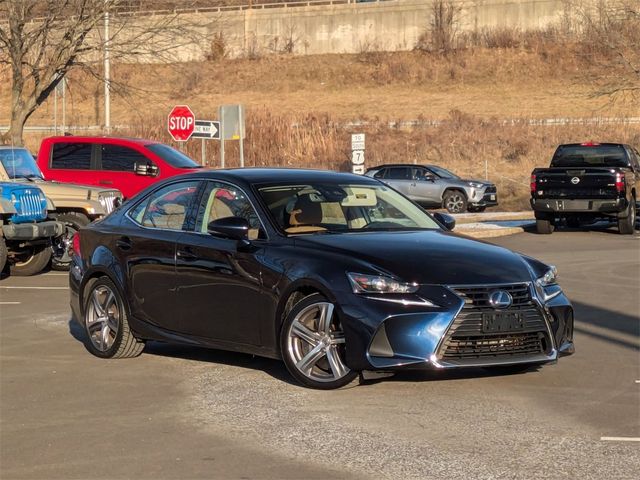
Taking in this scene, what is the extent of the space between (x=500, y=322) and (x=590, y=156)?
19.4 m

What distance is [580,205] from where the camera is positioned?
24953mm

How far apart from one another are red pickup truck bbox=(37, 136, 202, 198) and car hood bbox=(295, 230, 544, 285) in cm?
1393

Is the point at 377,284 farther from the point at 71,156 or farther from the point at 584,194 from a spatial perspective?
the point at 584,194

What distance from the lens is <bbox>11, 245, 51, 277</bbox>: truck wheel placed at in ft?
57.5

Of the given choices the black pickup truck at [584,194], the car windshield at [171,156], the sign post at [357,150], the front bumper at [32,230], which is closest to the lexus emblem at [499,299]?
the front bumper at [32,230]

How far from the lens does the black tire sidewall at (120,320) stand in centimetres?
1008

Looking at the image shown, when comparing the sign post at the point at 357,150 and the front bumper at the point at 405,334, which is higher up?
the sign post at the point at 357,150

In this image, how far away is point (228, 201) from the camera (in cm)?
961

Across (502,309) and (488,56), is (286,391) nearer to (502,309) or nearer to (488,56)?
(502,309)

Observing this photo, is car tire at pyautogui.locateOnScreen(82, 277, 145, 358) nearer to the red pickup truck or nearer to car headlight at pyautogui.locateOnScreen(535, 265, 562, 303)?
car headlight at pyautogui.locateOnScreen(535, 265, 562, 303)

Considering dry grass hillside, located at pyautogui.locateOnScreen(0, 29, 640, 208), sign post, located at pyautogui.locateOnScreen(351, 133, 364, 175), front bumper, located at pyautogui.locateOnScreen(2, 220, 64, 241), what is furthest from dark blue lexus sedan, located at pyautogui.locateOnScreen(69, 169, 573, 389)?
dry grass hillside, located at pyautogui.locateOnScreen(0, 29, 640, 208)

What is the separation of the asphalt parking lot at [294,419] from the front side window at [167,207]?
1153 millimetres

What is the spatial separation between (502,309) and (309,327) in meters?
1.35

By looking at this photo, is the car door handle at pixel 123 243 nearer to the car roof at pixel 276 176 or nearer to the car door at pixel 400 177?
the car roof at pixel 276 176
